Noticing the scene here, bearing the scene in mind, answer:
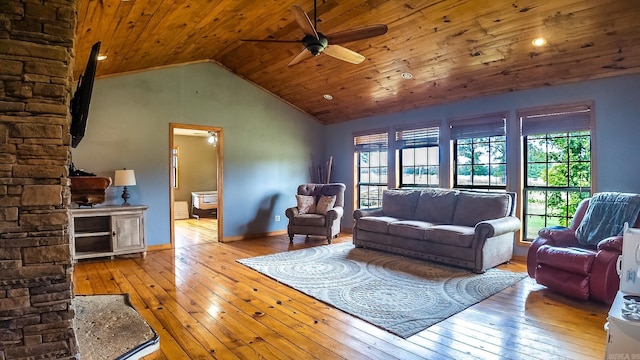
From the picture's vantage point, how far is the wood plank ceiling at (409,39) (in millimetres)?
3375

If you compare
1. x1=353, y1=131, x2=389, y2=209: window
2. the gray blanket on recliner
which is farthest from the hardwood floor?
x1=353, y1=131, x2=389, y2=209: window

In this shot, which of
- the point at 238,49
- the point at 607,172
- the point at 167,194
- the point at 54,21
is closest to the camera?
the point at 54,21

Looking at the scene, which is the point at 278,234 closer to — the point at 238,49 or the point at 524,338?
the point at 238,49

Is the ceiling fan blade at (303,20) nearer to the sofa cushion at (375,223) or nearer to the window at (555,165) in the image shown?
the sofa cushion at (375,223)

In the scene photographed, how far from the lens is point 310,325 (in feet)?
9.50

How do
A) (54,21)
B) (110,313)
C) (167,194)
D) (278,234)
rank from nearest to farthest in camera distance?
(54,21), (110,313), (167,194), (278,234)

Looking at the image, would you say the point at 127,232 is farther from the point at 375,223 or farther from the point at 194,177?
the point at 194,177

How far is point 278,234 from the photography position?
7145mm

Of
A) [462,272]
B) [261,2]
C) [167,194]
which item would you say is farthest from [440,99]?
[167,194]

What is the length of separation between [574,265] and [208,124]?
18.4ft

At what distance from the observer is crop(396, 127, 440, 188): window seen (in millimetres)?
6078

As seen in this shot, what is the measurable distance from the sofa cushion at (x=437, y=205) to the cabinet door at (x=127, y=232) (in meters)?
4.23

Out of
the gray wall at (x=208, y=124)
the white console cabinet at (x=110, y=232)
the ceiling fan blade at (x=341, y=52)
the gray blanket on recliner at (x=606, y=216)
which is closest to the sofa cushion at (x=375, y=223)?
the gray wall at (x=208, y=124)

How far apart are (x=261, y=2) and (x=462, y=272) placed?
12.7 ft
